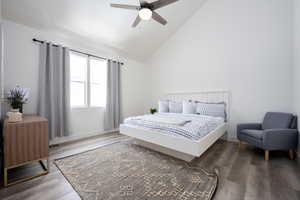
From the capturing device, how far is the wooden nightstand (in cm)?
154

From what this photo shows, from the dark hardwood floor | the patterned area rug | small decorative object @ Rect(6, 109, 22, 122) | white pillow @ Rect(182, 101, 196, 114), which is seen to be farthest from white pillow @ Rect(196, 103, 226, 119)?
small decorative object @ Rect(6, 109, 22, 122)

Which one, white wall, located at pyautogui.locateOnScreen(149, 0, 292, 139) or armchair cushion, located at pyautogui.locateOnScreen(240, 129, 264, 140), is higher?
white wall, located at pyautogui.locateOnScreen(149, 0, 292, 139)

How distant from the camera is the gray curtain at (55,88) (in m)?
2.68

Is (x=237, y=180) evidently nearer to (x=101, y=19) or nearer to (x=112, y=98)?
(x=112, y=98)

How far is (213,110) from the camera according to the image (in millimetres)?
3248

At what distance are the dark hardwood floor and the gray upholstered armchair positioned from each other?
0.24m

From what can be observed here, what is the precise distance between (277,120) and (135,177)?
9.61ft

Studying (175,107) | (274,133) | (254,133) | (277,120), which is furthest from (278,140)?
(175,107)

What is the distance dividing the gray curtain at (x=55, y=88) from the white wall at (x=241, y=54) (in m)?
3.25

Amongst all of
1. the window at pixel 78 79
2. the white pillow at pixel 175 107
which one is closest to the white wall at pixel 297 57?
the white pillow at pixel 175 107

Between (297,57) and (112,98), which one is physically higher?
(297,57)

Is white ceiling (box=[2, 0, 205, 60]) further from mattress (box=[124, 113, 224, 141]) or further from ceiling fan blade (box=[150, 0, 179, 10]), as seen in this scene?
mattress (box=[124, 113, 224, 141])

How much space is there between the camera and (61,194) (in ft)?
4.58

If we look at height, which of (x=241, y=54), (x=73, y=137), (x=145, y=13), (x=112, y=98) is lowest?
(x=73, y=137)
